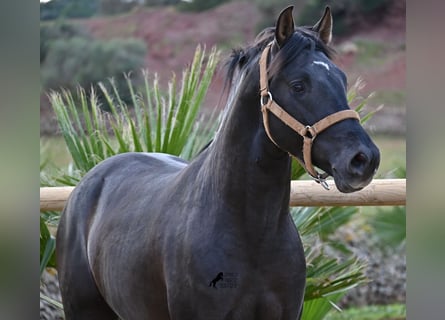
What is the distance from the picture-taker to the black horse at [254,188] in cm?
213

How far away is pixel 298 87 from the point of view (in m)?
2.19

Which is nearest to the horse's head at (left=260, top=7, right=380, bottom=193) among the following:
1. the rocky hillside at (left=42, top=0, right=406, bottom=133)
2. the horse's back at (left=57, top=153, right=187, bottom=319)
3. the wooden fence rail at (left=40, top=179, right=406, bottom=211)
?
the horse's back at (left=57, top=153, right=187, bottom=319)

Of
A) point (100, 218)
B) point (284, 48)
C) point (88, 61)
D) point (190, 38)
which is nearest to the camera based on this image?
point (284, 48)

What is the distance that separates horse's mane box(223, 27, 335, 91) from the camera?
2236 mm

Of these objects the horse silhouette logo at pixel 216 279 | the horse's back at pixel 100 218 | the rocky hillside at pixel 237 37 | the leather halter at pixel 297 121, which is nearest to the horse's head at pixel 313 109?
the leather halter at pixel 297 121

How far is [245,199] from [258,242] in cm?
15

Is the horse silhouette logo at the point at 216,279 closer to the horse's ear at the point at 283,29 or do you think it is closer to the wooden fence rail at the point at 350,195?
the horse's ear at the point at 283,29

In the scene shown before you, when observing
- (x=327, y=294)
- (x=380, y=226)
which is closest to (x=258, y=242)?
(x=327, y=294)

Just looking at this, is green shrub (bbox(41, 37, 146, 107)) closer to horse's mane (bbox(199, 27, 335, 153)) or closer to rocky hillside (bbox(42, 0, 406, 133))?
rocky hillside (bbox(42, 0, 406, 133))

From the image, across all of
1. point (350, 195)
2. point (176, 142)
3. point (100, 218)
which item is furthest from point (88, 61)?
point (100, 218)

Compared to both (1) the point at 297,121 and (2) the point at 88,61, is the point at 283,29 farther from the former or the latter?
(2) the point at 88,61

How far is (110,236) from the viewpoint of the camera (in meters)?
2.97

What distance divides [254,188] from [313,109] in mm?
358

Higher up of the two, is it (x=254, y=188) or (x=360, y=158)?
(x=360, y=158)
